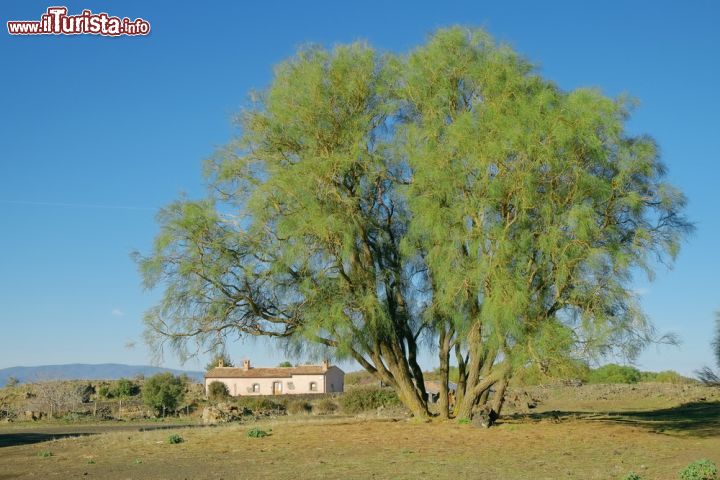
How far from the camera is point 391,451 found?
19.9 metres

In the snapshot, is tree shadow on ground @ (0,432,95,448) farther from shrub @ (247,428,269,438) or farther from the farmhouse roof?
the farmhouse roof

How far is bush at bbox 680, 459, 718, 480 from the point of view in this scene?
13648mm

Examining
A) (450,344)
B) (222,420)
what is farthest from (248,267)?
(222,420)

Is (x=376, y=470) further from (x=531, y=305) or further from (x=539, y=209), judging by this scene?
(x=539, y=209)

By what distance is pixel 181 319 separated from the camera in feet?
80.1

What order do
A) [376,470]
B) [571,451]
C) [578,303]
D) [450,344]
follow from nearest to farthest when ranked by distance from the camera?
[376,470] → [571,451] → [578,303] → [450,344]

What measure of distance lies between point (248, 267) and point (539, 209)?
30.6ft

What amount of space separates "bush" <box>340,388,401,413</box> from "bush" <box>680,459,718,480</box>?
1272 inches

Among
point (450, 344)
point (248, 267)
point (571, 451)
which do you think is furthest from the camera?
point (450, 344)

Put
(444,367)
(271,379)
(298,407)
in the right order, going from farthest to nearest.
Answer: (271,379) → (298,407) → (444,367)

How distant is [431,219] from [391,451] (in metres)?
7.00

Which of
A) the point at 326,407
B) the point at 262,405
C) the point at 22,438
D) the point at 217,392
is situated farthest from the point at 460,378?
the point at 217,392

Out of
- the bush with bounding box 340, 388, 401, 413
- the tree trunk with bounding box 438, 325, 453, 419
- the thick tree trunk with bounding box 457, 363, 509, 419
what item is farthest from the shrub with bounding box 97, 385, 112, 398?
the thick tree trunk with bounding box 457, 363, 509, 419

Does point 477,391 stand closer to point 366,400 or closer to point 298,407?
point 366,400
